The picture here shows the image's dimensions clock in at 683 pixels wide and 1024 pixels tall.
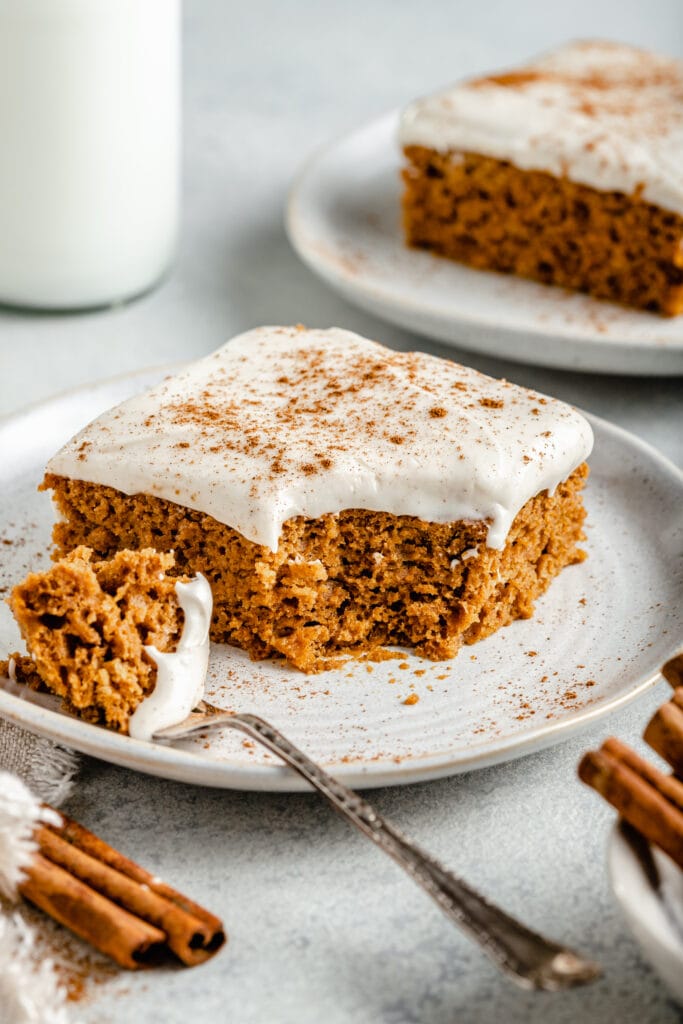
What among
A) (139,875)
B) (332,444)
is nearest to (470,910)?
(139,875)

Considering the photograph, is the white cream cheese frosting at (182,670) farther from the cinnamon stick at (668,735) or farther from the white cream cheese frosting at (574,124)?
the white cream cheese frosting at (574,124)

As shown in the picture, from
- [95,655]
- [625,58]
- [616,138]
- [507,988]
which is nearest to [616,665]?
[507,988]

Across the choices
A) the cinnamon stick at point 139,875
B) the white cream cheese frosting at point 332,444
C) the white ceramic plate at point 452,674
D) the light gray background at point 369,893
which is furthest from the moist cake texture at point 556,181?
the cinnamon stick at point 139,875

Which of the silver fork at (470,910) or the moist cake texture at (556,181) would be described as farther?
the moist cake texture at (556,181)

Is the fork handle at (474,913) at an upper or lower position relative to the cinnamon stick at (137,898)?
upper

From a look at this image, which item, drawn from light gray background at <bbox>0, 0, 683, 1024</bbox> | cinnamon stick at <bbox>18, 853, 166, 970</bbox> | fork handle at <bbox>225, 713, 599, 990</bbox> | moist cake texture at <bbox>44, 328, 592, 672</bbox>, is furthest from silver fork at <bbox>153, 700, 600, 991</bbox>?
moist cake texture at <bbox>44, 328, 592, 672</bbox>

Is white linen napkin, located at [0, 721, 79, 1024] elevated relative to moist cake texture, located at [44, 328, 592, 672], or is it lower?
lower

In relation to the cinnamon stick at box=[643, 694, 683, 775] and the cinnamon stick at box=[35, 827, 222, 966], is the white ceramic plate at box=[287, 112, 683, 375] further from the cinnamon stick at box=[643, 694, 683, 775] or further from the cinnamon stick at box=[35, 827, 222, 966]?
the cinnamon stick at box=[35, 827, 222, 966]

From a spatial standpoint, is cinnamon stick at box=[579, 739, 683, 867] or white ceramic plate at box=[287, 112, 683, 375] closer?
cinnamon stick at box=[579, 739, 683, 867]
